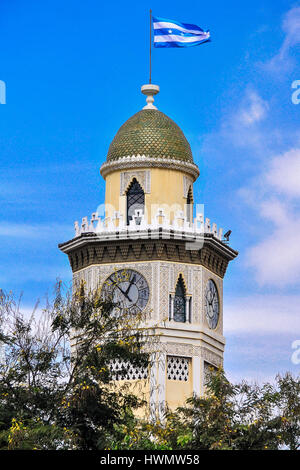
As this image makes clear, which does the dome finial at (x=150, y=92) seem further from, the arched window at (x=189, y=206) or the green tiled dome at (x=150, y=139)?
the arched window at (x=189, y=206)

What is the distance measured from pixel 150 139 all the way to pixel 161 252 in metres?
4.47

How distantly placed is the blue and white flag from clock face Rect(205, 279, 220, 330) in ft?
28.2

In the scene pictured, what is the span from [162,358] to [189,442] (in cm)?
1225

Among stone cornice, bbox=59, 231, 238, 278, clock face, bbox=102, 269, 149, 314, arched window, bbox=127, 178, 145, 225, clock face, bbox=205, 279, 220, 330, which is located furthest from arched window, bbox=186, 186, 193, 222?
clock face, bbox=102, 269, 149, 314

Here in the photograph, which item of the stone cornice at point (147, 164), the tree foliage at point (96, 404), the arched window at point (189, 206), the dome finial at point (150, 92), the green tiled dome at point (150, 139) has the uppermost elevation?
the dome finial at point (150, 92)

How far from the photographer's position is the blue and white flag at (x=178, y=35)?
51.7 meters

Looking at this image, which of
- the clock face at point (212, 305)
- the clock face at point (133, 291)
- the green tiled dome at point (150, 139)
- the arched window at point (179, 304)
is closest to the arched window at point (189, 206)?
the green tiled dome at point (150, 139)

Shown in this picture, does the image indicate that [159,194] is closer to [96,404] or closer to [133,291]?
[133,291]

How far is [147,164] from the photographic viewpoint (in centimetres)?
5225

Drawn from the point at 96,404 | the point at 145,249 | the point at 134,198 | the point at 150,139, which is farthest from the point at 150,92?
the point at 96,404

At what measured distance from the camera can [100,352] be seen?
3853cm

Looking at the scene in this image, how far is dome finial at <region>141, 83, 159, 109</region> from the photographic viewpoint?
177 ft

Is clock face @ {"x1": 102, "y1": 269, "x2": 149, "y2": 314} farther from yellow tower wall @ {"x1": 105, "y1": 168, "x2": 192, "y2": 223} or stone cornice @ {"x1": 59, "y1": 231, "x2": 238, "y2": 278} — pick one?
yellow tower wall @ {"x1": 105, "y1": 168, "x2": 192, "y2": 223}

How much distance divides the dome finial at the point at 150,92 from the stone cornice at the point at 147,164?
9.52ft
